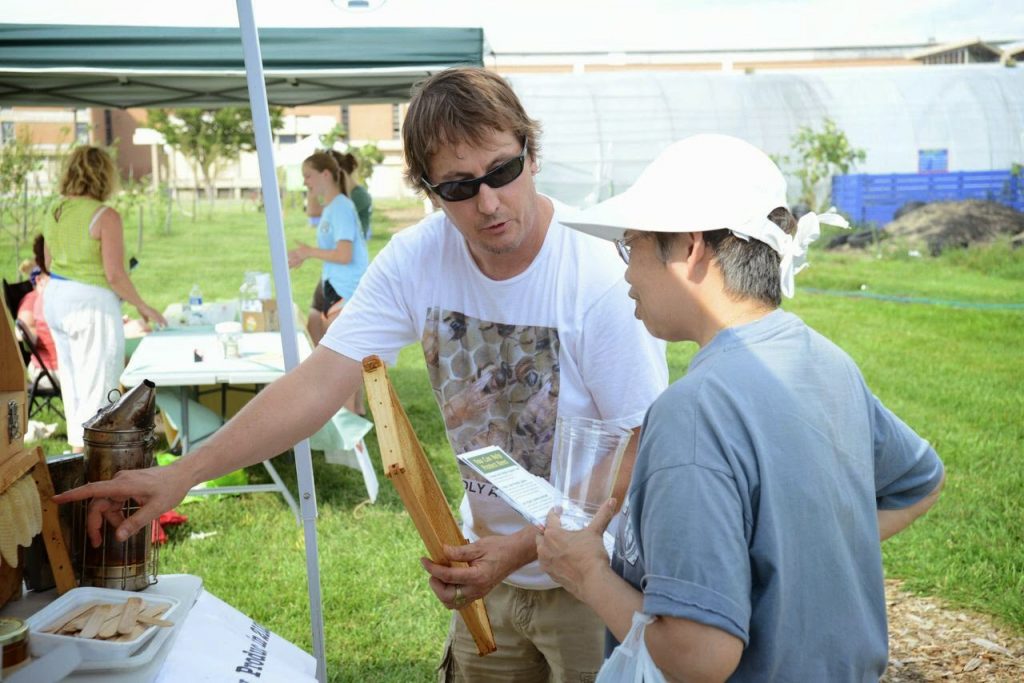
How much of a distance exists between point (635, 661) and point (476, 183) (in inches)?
41.7

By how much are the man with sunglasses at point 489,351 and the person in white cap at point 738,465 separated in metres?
0.50

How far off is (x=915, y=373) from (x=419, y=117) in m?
8.08

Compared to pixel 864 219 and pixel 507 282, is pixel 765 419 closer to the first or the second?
pixel 507 282

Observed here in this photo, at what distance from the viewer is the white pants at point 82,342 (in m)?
6.31

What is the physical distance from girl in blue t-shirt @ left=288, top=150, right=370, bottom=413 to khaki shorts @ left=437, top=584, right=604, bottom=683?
5332mm

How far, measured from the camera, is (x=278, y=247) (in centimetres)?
309

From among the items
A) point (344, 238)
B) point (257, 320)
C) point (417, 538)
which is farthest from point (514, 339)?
point (344, 238)

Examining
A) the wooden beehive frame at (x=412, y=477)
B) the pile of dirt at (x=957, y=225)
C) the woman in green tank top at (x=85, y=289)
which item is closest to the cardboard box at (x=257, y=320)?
the woman in green tank top at (x=85, y=289)

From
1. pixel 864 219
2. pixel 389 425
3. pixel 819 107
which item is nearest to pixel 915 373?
pixel 389 425

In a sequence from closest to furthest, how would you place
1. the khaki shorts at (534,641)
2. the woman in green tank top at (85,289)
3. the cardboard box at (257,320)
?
the khaki shorts at (534,641), the woman in green tank top at (85,289), the cardboard box at (257,320)

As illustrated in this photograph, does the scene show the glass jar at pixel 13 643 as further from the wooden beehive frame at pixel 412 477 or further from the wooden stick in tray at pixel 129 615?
the wooden beehive frame at pixel 412 477

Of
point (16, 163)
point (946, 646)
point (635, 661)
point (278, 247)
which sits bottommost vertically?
point (946, 646)

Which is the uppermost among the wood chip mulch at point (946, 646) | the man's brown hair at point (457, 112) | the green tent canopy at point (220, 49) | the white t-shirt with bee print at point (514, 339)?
the green tent canopy at point (220, 49)

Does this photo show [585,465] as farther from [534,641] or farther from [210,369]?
[210,369]
